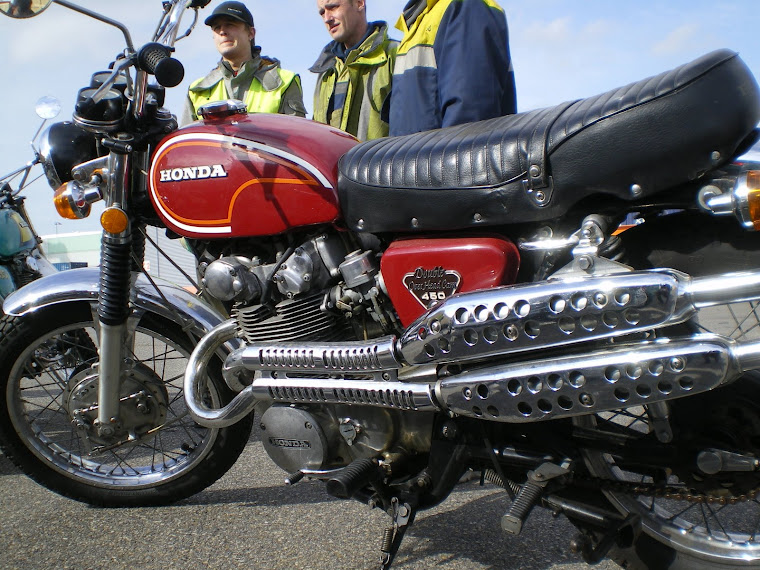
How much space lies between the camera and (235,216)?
1.97 m

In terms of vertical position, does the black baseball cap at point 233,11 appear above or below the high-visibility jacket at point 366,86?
above

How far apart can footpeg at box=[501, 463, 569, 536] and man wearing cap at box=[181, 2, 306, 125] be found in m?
2.74

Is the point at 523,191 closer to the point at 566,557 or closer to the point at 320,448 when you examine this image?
the point at 320,448

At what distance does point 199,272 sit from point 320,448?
26.5 inches

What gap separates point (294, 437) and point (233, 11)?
2.65 metres

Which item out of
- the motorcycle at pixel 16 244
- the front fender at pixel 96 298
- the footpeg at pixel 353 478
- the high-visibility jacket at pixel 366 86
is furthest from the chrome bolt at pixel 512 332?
the motorcycle at pixel 16 244

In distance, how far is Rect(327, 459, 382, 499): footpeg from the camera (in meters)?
1.74

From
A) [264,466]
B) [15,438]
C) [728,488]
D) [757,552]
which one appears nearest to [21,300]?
[15,438]

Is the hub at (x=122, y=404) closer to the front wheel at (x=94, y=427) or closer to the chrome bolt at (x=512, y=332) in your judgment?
the front wheel at (x=94, y=427)

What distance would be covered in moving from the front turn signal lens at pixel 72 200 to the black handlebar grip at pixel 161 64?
0.58 m

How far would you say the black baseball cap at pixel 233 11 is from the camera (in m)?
3.70

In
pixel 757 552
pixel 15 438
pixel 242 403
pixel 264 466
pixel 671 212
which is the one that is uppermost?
pixel 671 212

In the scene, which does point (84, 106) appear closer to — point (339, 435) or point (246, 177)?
point (246, 177)

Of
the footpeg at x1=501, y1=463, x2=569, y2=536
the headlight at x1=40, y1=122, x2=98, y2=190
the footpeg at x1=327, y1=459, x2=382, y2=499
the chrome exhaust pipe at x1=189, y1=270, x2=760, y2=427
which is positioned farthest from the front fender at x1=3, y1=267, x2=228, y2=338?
the footpeg at x1=501, y1=463, x2=569, y2=536
